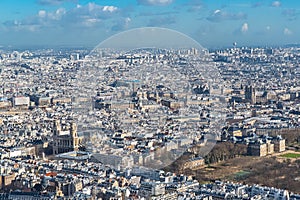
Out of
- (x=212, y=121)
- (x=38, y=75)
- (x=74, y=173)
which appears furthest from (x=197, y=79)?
(x=38, y=75)

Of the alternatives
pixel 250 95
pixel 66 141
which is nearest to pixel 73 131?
pixel 66 141

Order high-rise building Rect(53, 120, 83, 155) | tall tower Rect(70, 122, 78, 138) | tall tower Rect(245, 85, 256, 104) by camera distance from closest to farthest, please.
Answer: high-rise building Rect(53, 120, 83, 155) < tall tower Rect(70, 122, 78, 138) < tall tower Rect(245, 85, 256, 104)

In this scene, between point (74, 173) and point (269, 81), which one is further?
point (269, 81)

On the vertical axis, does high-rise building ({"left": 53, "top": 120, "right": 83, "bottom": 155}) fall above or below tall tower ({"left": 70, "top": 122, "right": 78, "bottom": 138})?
below

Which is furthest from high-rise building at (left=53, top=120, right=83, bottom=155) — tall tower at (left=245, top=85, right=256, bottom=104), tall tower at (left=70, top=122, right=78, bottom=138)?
A: tall tower at (left=245, top=85, right=256, bottom=104)

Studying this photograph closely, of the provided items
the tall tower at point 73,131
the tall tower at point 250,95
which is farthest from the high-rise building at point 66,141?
the tall tower at point 250,95

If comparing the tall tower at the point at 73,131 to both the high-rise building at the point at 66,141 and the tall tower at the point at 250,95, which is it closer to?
the high-rise building at the point at 66,141

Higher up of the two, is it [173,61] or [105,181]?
[173,61]

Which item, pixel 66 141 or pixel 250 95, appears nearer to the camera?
pixel 66 141

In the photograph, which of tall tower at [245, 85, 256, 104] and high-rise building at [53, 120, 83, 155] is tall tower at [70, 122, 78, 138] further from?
tall tower at [245, 85, 256, 104]

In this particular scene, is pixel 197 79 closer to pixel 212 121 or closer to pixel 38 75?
pixel 212 121

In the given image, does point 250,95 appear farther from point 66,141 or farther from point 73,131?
point 66,141
